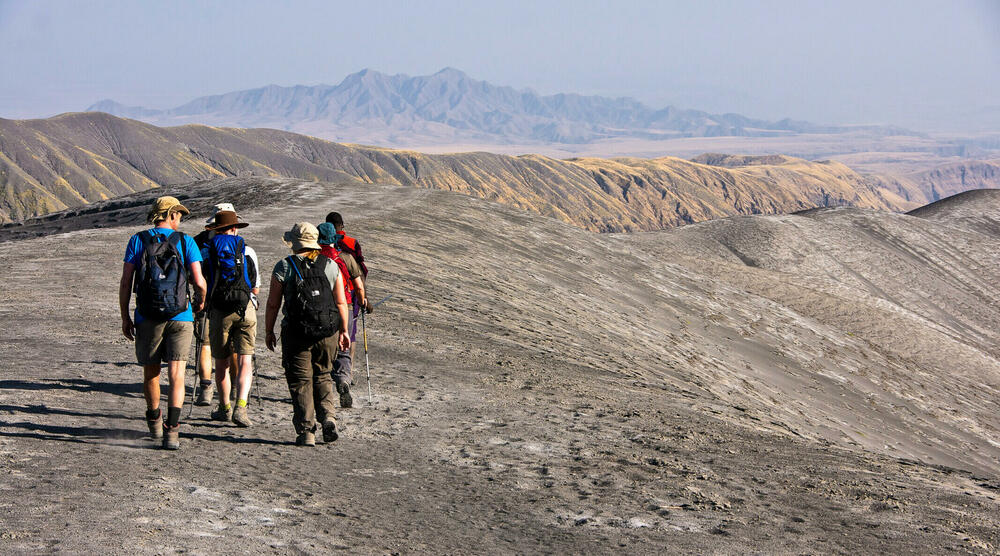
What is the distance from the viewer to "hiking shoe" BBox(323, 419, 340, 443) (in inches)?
321

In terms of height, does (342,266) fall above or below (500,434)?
above

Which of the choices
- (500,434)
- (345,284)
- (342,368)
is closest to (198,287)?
(345,284)

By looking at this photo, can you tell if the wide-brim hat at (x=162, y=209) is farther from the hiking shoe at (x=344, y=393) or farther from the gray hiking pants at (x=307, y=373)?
the hiking shoe at (x=344, y=393)

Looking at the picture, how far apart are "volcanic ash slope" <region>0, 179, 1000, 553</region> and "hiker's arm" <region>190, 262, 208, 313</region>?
1.37m

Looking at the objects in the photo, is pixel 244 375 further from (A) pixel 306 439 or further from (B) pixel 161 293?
(B) pixel 161 293

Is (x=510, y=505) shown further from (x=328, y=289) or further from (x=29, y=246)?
(x=29, y=246)

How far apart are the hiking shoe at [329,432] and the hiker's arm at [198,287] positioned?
1655 mm

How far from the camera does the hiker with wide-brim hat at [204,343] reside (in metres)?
8.21

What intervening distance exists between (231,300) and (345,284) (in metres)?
1.26

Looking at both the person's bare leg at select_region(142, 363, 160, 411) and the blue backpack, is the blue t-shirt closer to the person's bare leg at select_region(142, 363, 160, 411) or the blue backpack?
the person's bare leg at select_region(142, 363, 160, 411)

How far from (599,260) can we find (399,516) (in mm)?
27339

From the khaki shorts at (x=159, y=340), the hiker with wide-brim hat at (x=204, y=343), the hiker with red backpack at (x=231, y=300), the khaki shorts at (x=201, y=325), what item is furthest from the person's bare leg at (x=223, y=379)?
the khaki shorts at (x=159, y=340)

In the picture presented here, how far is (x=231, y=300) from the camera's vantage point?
321 inches

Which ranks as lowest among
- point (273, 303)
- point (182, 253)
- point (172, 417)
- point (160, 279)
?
point (172, 417)
